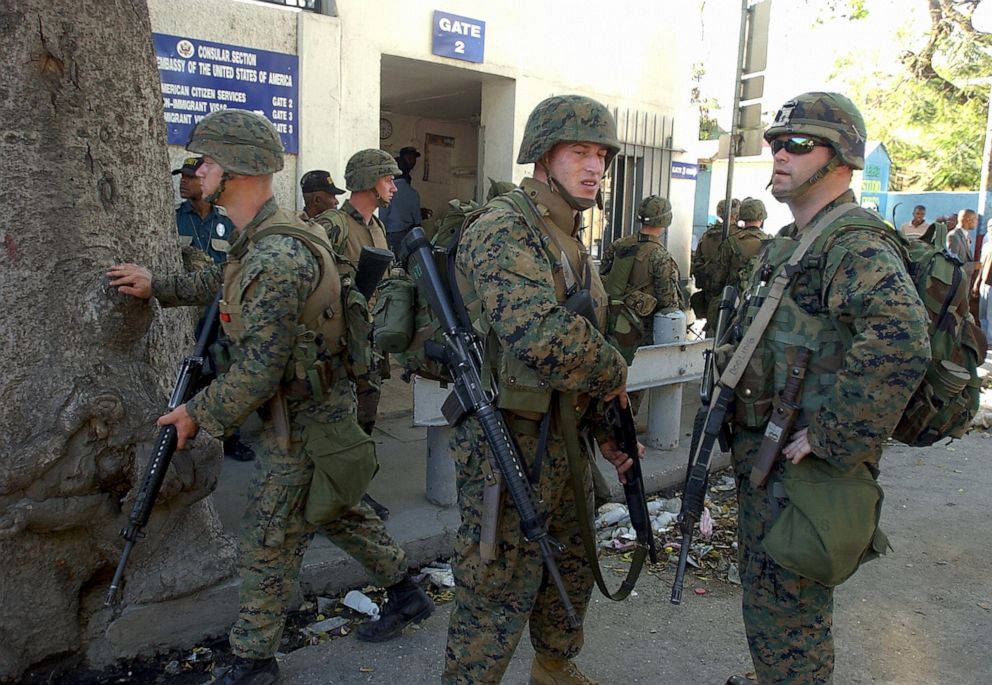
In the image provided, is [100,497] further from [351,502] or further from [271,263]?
[271,263]

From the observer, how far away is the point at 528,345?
2.21 meters

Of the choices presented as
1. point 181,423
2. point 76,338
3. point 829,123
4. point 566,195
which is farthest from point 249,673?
point 829,123

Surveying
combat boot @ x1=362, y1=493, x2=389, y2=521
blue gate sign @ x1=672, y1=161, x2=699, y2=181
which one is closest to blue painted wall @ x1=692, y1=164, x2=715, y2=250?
blue gate sign @ x1=672, y1=161, x2=699, y2=181

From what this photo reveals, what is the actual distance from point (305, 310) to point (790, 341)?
63.0 inches

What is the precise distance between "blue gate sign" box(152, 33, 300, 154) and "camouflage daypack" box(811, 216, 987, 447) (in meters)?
4.08

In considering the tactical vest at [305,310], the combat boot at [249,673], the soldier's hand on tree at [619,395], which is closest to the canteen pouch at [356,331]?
the tactical vest at [305,310]

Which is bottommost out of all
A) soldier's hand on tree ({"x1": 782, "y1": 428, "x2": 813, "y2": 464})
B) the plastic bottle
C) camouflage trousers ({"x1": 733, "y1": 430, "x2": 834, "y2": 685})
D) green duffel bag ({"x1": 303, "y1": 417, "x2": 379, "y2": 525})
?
the plastic bottle

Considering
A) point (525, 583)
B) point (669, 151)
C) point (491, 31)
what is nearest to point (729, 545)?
point (525, 583)

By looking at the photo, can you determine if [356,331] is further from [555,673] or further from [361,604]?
[555,673]

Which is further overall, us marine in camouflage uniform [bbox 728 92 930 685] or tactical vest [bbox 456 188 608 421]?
tactical vest [bbox 456 188 608 421]

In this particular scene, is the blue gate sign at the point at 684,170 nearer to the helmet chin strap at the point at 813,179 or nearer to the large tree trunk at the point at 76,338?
the helmet chin strap at the point at 813,179

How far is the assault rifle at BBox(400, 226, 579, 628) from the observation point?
235 centimetres

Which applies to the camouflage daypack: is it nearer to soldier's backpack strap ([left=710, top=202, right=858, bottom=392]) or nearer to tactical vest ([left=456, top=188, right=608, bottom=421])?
soldier's backpack strap ([left=710, top=202, right=858, bottom=392])

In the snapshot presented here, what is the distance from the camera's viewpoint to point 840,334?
7.60 feet
